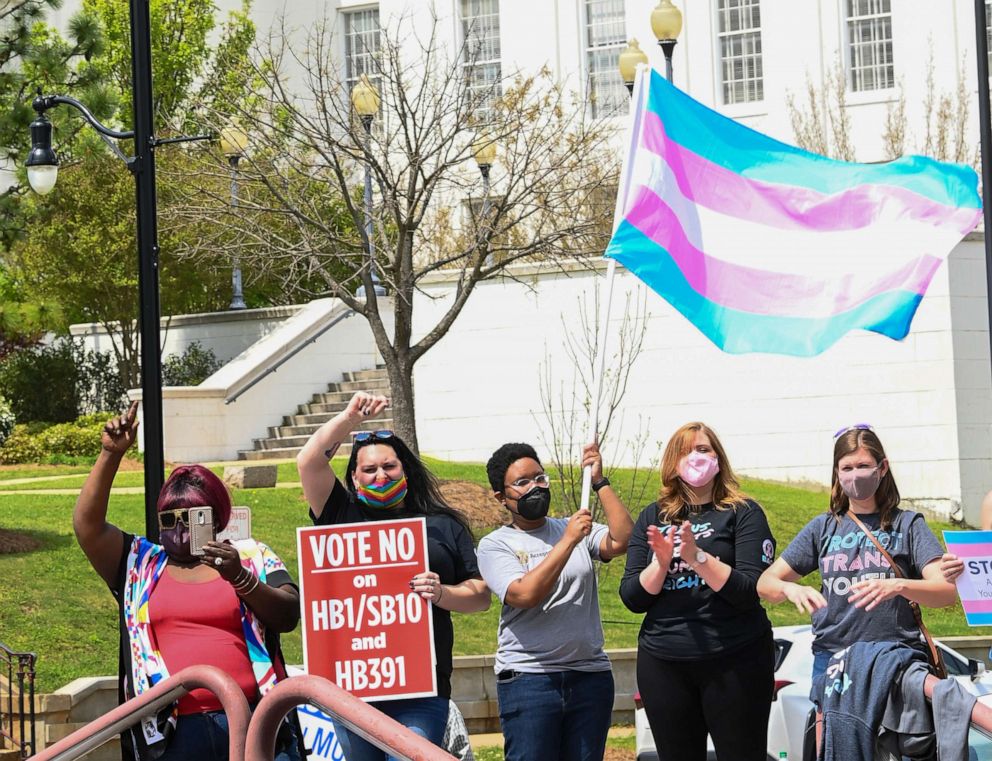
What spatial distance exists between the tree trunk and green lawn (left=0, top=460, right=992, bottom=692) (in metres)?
1.57

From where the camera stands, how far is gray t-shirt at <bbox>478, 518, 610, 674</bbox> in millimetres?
6395

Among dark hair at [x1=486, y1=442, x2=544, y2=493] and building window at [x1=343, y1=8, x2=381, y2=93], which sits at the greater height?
building window at [x1=343, y1=8, x2=381, y2=93]

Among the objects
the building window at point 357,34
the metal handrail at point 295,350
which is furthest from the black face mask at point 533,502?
the building window at point 357,34

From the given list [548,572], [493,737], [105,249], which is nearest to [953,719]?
[548,572]

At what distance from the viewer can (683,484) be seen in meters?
6.72

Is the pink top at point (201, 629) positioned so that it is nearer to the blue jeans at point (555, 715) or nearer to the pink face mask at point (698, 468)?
the blue jeans at point (555, 715)

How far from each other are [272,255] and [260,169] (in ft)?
3.67

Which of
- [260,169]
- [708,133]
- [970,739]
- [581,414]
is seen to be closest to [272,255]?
[260,169]

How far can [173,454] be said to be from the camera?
24.1 m

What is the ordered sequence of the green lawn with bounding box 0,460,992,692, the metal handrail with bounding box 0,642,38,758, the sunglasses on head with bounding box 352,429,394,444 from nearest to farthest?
the sunglasses on head with bounding box 352,429,394,444 < the metal handrail with bounding box 0,642,38,758 < the green lawn with bounding box 0,460,992,692

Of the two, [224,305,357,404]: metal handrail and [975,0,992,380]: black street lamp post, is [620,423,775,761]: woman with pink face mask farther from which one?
[224,305,357,404]: metal handrail

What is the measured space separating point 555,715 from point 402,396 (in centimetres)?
1329

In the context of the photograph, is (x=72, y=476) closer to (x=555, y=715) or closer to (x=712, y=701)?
(x=555, y=715)

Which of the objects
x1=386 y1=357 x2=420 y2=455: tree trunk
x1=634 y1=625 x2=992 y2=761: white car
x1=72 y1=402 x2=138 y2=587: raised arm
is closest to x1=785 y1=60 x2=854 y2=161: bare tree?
x1=386 y1=357 x2=420 y2=455: tree trunk
